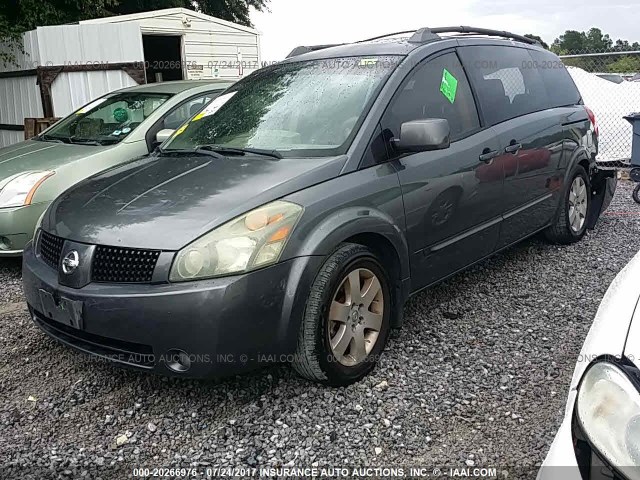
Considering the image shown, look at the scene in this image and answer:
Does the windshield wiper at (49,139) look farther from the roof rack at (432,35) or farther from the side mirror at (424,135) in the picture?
the side mirror at (424,135)

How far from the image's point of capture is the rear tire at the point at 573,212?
514 centimetres

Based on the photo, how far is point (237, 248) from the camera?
2689mm

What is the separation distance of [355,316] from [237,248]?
0.76 metres

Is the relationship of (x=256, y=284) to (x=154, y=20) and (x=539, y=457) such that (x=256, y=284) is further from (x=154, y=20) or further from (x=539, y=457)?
(x=154, y=20)

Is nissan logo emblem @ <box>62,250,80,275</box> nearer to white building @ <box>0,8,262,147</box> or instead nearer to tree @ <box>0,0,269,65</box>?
white building @ <box>0,8,262,147</box>

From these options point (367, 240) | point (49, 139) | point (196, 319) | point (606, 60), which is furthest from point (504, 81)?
point (606, 60)

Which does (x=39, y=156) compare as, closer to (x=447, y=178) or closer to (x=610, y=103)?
(x=447, y=178)

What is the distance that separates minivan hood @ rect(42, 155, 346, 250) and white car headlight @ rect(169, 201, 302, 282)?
0.05m

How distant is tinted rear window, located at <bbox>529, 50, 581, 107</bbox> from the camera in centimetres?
506

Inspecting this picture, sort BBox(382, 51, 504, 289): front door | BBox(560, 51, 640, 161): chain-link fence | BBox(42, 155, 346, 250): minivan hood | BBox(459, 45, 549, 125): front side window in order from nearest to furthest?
1. BBox(42, 155, 346, 250): minivan hood
2. BBox(382, 51, 504, 289): front door
3. BBox(459, 45, 549, 125): front side window
4. BBox(560, 51, 640, 161): chain-link fence

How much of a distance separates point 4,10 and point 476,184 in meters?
10.6

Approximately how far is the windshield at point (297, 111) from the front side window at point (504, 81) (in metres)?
0.80

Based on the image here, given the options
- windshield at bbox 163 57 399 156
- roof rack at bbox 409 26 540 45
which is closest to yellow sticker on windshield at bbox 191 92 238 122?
windshield at bbox 163 57 399 156

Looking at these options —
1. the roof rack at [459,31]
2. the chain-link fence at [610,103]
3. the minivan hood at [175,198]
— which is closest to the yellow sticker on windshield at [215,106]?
the minivan hood at [175,198]
